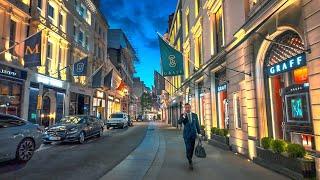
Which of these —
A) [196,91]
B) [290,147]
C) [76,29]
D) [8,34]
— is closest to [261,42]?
[290,147]

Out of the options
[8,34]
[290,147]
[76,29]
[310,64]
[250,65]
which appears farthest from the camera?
[76,29]

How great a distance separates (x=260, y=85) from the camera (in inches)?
→ 436

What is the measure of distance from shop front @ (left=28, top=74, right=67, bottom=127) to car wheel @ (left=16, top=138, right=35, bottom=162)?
14.5 metres

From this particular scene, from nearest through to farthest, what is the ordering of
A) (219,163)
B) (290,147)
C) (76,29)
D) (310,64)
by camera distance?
(310,64)
(290,147)
(219,163)
(76,29)

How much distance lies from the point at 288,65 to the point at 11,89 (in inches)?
747

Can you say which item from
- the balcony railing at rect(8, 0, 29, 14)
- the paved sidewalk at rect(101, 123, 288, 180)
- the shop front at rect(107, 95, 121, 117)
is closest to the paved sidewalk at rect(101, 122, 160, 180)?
the paved sidewalk at rect(101, 123, 288, 180)

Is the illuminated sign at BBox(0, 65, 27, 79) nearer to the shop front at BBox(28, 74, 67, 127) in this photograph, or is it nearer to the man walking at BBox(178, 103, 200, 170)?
the shop front at BBox(28, 74, 67, 127)

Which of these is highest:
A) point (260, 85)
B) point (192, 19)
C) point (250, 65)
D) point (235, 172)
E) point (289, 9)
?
point (192, 19)

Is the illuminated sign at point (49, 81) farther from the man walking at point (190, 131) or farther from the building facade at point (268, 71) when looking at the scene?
the man walking at point (190, 131)

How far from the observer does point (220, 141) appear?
16047mm

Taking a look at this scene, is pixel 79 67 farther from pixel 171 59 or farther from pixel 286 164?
pixel 286 164

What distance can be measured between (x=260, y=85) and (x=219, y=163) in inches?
122

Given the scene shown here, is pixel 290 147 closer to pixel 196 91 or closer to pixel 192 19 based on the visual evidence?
pixel 196 91

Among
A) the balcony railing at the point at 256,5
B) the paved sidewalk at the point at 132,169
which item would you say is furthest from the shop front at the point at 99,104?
the balcony railing at the point at 256,5
